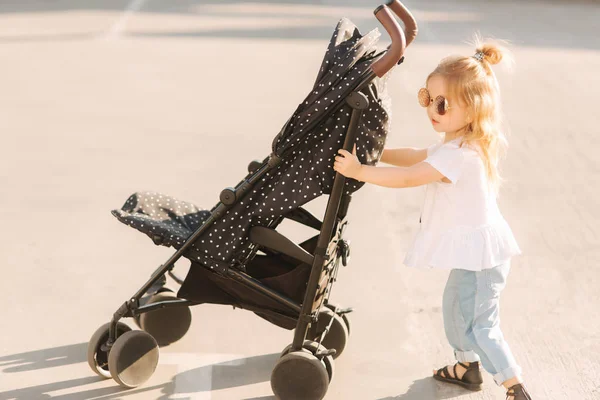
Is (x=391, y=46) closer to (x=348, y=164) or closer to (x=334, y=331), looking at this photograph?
(x=348, y=164)

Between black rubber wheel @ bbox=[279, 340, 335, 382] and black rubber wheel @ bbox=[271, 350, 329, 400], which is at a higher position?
black rubber wheel @ bbox=[279, 340, 335, 382]

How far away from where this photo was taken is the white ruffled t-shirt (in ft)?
10.8

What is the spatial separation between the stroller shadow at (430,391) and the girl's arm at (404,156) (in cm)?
88

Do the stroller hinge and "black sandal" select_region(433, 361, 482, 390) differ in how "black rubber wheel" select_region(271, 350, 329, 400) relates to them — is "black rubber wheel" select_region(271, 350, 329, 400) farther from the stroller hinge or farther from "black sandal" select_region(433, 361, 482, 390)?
"black sandal" select_region(433, 361, 482, 390)

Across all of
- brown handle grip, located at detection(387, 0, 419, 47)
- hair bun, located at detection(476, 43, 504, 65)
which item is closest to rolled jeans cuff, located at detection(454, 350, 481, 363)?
hair bun, located at detection(476, 43, 504, 65)

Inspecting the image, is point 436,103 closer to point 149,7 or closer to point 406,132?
point 406,132

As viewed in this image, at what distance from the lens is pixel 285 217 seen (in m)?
3.47

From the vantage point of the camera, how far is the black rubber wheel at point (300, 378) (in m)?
3.36

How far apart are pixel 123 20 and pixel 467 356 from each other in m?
7.74

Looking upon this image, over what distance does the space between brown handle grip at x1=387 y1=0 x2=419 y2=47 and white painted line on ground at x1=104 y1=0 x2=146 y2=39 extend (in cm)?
680

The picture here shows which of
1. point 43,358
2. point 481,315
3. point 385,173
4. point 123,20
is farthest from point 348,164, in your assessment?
point 123,20

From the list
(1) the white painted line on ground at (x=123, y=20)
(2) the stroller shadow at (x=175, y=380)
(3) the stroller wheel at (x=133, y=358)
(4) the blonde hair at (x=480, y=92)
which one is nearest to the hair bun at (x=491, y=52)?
(4) the blonde hair at (x=480, y=92)

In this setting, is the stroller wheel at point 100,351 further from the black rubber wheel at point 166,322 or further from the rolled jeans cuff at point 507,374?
the rolled jeans cuff at point 507,374

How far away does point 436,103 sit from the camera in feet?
10.8
